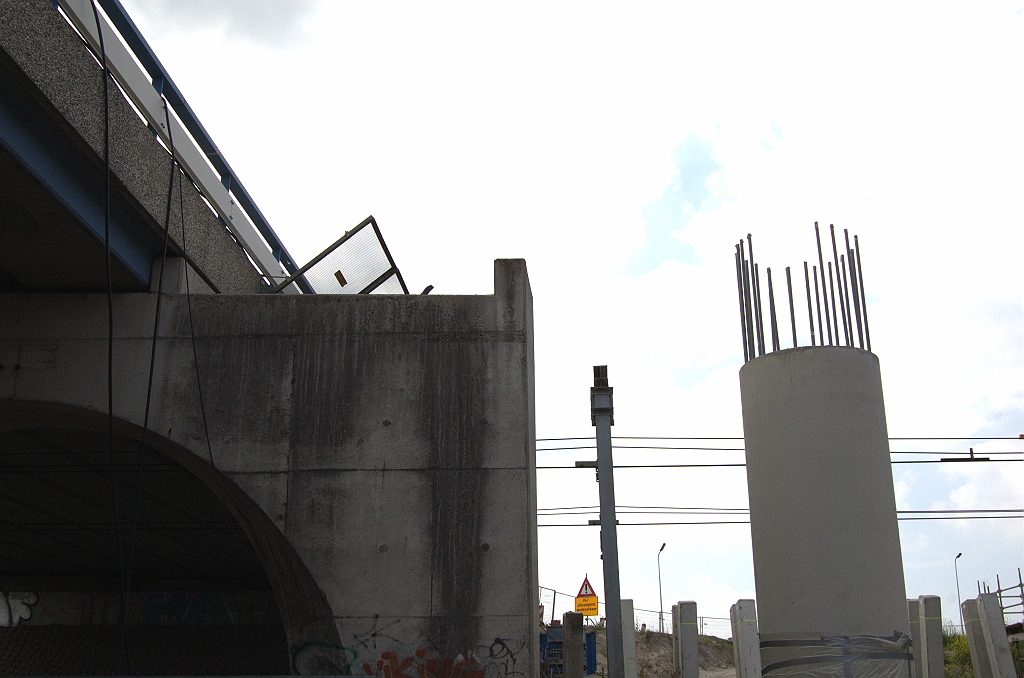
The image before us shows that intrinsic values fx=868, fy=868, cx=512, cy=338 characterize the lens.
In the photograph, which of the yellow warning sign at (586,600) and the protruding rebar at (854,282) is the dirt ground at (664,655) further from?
the protruding rebar at (854,282)

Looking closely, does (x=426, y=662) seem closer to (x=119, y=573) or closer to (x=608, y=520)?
(x=608, y=520)

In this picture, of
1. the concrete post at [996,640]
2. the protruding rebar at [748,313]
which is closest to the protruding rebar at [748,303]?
the protruding rebar at [748,313]

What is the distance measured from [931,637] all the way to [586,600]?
12.0m

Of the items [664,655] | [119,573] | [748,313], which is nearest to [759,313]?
[748,313]

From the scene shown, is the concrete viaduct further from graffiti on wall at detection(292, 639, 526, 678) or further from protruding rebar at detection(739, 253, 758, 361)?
protruding rebar at detection(739, 253, 758, 361)

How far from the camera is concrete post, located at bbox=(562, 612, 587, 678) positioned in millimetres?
16875

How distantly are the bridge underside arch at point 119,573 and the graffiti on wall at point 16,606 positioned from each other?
0.02m

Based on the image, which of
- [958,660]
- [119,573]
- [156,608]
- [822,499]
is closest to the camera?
[822,499]

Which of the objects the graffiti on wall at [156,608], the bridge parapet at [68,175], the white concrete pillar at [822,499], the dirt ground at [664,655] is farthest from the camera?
the dirt ground at [664,655]

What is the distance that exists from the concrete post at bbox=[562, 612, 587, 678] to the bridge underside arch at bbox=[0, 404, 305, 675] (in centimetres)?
531

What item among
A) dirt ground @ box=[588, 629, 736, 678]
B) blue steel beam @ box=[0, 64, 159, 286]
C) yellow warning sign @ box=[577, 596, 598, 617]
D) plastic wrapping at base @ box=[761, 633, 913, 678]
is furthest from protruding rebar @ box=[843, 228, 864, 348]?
dirt ground @ box=[588, 629, 736, 678]

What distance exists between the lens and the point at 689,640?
13086mm

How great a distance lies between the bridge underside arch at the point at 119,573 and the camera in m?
12.0

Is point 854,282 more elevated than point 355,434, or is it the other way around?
point 854,282
